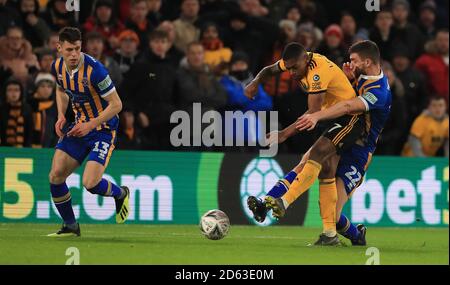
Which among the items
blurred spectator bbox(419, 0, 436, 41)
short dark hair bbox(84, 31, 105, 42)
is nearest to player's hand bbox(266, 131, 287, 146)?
short dark hair bbox(84, 31, 105, 42)

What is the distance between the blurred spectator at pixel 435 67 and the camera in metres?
18.3

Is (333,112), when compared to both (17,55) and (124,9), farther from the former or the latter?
(124,9)

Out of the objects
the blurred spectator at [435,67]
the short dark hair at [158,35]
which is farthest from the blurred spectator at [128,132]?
the blurred spectator at [435,67]

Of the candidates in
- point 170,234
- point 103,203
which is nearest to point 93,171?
point 170,234

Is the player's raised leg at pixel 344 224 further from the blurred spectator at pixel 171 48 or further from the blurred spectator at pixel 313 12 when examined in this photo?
the blurred spectator at pixel 313 12

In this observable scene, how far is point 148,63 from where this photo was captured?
51.7 feet

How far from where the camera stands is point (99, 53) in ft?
49.7

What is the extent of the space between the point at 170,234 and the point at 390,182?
4.91 meters

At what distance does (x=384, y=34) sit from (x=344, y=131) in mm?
7278

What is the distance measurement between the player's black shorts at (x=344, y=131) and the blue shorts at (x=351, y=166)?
0.20 meters

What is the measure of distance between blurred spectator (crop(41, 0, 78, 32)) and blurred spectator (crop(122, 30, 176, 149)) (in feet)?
4.61

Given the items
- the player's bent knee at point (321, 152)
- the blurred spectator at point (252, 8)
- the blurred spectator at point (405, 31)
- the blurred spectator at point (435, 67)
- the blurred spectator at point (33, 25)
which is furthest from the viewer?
the blurred spectator at point (405, 31)

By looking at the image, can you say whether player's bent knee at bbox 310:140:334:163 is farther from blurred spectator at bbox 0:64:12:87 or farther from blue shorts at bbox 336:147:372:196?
blurred spectator at bbox 0:64:12:87

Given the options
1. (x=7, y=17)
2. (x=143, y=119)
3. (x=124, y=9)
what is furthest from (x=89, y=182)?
(x=124, y=9)
